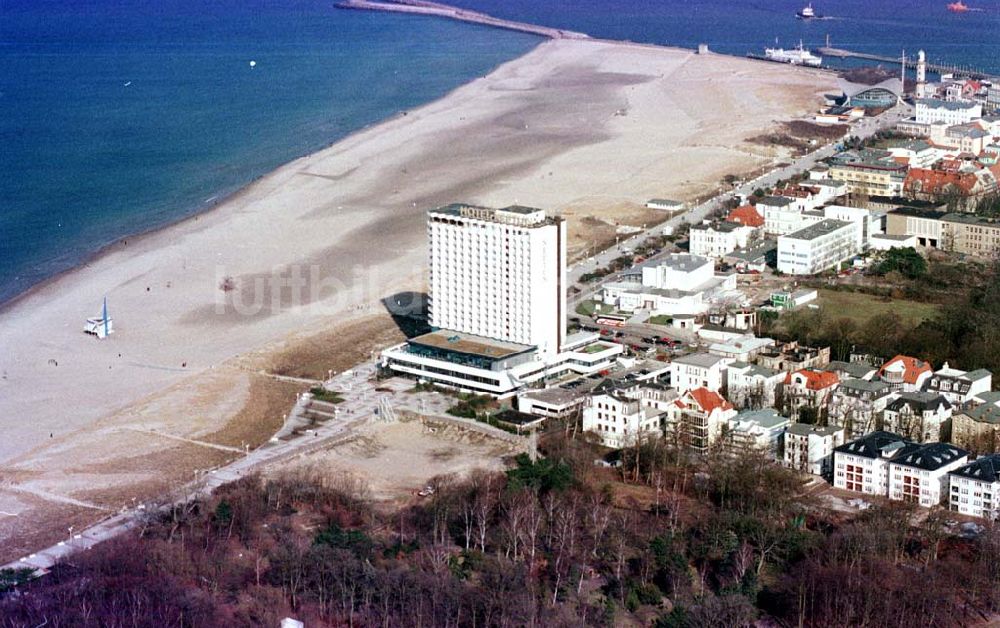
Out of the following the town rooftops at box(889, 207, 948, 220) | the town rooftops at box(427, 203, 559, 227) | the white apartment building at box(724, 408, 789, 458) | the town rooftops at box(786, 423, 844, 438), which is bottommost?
the white apartment building at box(724, 408, 789, 458)

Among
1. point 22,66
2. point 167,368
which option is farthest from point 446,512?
point 22,66

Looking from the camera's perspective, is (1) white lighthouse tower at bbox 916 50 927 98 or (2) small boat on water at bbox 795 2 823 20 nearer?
(1) white lighthouse tower at bbox 916 50 927 98

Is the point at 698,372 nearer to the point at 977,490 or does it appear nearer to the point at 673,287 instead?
the point at 977,490

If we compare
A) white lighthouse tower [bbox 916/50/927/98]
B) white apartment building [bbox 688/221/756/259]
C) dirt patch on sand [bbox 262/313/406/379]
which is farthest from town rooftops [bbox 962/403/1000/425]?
white lighthouse tower [bbox 916/50/927/98]

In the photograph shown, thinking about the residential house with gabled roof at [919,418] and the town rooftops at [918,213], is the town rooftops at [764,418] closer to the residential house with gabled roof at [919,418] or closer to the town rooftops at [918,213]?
the residential house with gabled roof at [919,418]

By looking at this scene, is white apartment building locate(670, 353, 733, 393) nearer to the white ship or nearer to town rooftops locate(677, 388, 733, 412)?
town rooftops locate(677, 388, 733, 412)

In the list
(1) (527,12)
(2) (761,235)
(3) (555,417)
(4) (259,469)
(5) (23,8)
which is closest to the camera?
(4) (259,469)

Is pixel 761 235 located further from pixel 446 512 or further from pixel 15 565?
pixel 15 565
